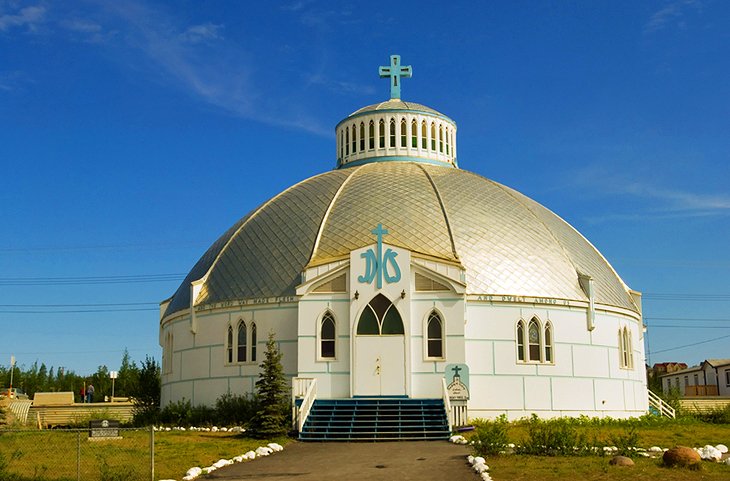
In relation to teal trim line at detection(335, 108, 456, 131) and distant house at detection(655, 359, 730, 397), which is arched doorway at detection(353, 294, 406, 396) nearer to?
teal trim line at detection(335, 108, 456, 131)

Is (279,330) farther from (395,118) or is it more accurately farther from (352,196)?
(395,118)

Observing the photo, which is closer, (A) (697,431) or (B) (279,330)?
(A) (697,431)

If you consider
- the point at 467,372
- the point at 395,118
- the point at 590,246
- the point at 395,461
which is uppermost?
the point at 395,118

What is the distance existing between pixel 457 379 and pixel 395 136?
16.0 meters

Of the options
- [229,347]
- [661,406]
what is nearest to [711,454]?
[229,347]

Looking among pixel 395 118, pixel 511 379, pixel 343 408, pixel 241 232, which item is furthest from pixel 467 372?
pixel 395 118

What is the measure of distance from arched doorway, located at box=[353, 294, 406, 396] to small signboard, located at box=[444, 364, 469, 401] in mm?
1643

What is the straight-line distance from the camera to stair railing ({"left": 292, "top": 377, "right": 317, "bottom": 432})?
99.7 ft

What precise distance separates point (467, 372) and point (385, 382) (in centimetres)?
303

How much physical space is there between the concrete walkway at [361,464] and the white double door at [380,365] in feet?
19.2

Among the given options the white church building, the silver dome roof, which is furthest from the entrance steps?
the silver dome roof

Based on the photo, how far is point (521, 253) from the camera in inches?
1495

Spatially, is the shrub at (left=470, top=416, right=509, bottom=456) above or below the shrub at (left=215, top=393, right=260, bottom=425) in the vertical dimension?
below

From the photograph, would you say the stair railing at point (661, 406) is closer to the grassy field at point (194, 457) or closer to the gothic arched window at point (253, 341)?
the grassy field at point (194, 457)
